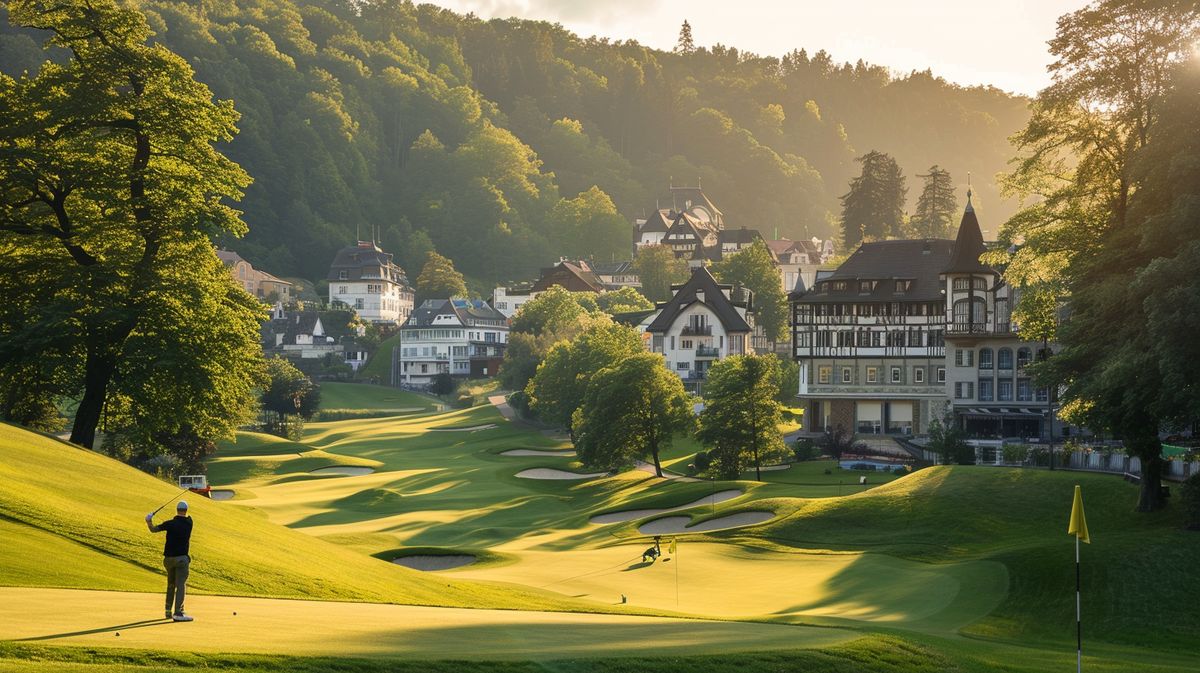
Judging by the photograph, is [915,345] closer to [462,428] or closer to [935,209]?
[462,428]

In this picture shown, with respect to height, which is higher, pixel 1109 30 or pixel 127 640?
pixel 1109 30

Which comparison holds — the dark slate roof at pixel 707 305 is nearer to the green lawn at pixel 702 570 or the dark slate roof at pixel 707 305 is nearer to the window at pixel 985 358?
the window at pixel 985 358

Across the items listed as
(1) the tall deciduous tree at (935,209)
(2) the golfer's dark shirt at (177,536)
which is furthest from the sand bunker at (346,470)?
(1) the tall deciduous tree at (935,209)

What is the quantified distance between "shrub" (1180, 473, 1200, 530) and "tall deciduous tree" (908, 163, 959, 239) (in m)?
133

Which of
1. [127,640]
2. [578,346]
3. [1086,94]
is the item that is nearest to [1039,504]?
[1086,94]

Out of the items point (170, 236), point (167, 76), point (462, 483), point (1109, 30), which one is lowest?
point (462, 483)

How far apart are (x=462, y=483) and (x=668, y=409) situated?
46.7 ft

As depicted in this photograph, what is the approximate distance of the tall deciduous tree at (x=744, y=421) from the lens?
77375 mm

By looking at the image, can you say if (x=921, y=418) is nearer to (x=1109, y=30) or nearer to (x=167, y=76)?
(x=1109, y=30)

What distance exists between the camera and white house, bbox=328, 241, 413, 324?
191375 millimetres

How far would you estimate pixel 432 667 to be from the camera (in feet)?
58.4

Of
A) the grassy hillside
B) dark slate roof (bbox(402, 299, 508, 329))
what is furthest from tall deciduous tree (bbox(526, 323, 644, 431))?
the grassy hillside

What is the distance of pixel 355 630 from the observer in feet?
66.8

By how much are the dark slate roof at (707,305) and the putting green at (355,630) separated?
99.2 m
